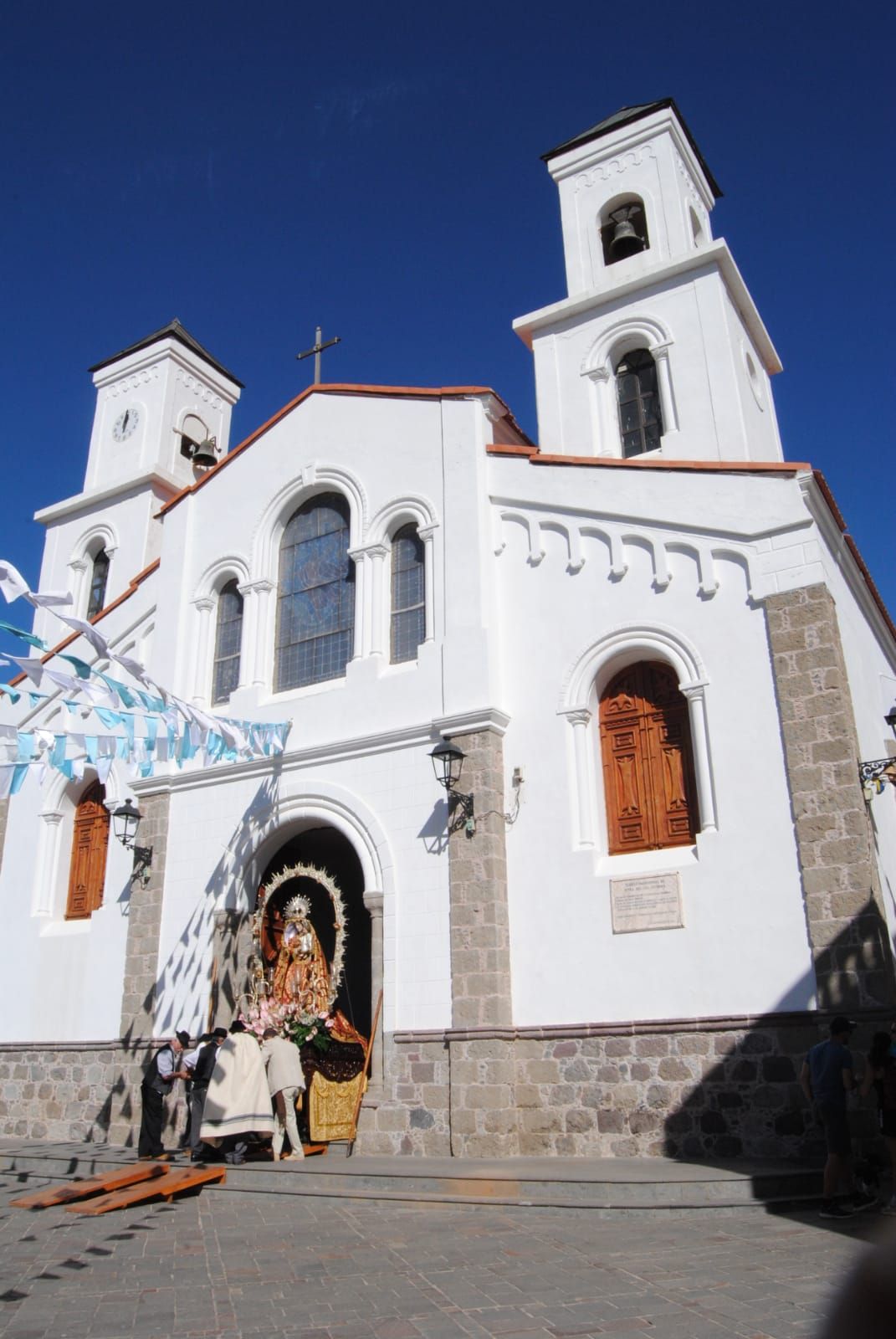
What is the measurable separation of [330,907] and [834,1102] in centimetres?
764

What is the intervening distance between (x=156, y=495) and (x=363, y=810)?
10903 mm

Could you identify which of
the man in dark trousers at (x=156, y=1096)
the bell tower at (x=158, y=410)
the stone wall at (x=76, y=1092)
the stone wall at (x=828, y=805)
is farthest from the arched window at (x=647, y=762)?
the bell tower at (x=158, y=410)

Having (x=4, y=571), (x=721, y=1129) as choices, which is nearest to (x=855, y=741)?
(x=721, y=1129)

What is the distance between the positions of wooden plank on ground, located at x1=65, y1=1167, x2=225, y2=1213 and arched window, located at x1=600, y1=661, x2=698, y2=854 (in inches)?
203

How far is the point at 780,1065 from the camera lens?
923cm

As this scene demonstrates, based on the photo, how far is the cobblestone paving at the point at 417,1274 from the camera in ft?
16.9

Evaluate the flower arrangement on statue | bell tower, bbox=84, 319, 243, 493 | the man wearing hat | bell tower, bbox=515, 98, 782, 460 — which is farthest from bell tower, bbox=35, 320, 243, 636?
the man wearing hat

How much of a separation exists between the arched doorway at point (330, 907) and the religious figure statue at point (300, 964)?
1.20 feet

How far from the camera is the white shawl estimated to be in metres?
10.3

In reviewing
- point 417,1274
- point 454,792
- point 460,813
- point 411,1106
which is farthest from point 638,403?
point 417,1274

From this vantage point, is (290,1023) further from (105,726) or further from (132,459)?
(132,459)

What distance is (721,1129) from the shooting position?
30.7 feet

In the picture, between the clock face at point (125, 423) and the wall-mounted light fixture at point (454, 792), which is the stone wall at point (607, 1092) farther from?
the clock face at point (125, 423)

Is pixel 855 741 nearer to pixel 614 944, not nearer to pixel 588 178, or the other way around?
pixel 614 944
